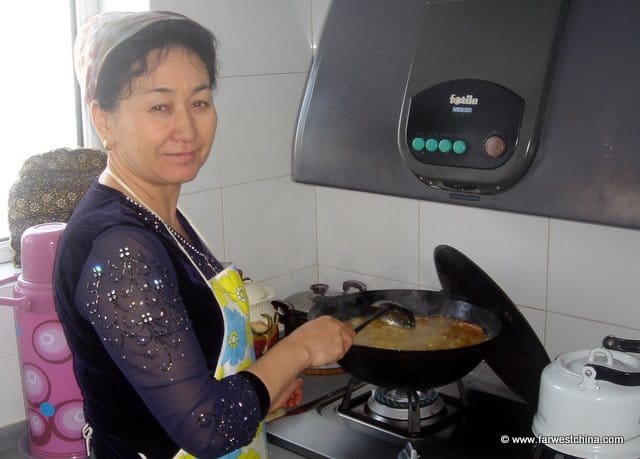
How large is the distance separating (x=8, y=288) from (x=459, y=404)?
2.96 ft

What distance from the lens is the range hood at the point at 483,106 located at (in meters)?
1.02

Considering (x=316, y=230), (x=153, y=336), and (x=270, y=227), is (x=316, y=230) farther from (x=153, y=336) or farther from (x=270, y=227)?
(x=153, y=336)

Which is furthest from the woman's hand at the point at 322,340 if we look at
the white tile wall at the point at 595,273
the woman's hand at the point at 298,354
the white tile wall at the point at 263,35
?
the white tile wall at the point at 263,35

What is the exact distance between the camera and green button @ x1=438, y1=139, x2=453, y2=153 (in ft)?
3.81

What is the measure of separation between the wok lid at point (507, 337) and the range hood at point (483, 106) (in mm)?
340

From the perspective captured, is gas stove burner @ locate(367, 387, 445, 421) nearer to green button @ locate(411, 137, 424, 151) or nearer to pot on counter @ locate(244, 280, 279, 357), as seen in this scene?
pot on counter @ locate(244, 280, 279, 357)

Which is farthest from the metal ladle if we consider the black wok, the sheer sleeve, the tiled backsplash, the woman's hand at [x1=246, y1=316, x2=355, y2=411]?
the sheer sleeve

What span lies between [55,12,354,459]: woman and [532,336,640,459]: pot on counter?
1.12 feet

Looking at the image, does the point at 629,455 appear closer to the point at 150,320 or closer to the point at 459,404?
the point at 459,404

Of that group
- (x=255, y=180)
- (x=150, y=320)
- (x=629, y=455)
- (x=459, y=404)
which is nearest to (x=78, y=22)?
(x=255, y=180)

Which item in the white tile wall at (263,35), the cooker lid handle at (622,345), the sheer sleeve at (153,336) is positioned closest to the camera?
the sheer sleeve at (153,336)

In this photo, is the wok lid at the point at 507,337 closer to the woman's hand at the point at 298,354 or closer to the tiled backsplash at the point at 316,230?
the tiled backsplash at the point at 316,230

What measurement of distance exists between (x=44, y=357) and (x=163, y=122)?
23.9 inches

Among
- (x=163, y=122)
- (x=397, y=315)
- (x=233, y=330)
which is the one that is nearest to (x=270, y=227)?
(x=397, y=315)
